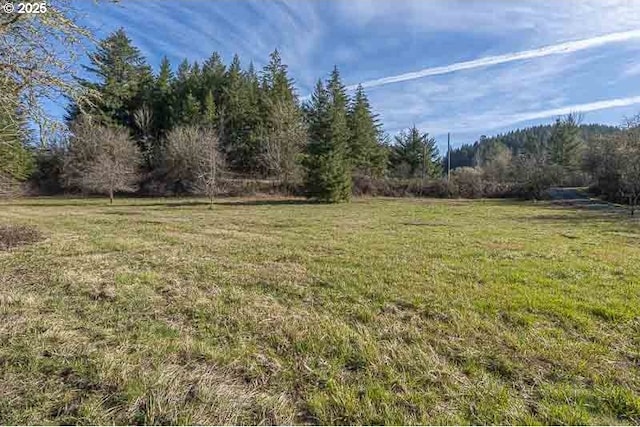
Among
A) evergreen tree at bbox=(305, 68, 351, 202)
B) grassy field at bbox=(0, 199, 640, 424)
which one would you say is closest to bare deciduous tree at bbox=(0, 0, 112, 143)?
grassy field at bbox=(0, 199, 640, 424)

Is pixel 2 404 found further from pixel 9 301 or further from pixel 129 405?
pixel 9 301

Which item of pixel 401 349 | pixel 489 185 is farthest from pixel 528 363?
pixel 489 185

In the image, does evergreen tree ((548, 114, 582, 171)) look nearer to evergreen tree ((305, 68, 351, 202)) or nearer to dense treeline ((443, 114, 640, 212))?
dense treeline ((443, 114, 640, 212))

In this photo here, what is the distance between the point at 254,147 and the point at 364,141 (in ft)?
39.6

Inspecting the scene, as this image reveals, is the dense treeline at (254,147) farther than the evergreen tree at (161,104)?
No

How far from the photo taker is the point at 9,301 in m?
4.21

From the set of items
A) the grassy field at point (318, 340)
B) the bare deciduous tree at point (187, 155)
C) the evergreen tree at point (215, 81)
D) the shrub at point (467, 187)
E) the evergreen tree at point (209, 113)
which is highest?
the evergreen tree at point (215, 81)

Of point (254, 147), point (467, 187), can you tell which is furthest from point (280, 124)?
point (467, 187)

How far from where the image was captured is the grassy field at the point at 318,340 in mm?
2342

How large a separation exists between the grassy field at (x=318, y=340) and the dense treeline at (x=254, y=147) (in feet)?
68.9

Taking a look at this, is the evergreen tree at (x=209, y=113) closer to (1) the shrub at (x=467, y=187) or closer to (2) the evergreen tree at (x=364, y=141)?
(2) the evergreen tree at (x=364, y=141)

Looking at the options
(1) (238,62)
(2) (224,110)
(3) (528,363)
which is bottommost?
(3) (528,363)

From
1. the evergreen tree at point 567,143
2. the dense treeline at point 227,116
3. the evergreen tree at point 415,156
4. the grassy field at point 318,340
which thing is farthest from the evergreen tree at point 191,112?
the evergreen tree at point 567,143

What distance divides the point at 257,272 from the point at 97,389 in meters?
3.56
